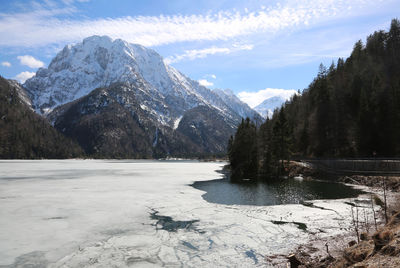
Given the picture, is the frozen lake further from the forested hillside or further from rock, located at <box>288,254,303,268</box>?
the forested hillside

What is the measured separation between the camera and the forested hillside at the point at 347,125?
5750 cm

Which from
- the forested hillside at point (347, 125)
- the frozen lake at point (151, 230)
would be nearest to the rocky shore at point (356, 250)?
the frozen lake at point (151, 230)

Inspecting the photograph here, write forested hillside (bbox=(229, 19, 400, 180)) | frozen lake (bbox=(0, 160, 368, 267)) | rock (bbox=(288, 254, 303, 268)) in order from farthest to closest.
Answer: forested hillside (bbox=(229, 19, 400, 180))
frozen lake (bbox=(0, 160, 368, 267))
rock (bbox=(288, 254, 303, 268))

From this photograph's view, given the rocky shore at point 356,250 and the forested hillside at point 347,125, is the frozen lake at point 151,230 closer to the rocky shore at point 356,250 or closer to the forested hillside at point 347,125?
the rocky shore at point 356,250

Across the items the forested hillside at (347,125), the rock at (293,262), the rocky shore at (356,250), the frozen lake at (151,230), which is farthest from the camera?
the forested hillside at (347,125)

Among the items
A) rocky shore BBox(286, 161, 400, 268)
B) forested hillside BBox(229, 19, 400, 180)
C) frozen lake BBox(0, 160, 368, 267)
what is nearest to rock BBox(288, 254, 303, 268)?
rocky shore BBox(286, 161, 400, 268)

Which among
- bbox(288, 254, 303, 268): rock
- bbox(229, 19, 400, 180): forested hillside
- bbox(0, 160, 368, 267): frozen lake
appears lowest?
bbox(0, 160, 368, 267): frozen lake

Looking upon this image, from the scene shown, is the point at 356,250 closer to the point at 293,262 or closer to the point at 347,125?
the point at 293,262

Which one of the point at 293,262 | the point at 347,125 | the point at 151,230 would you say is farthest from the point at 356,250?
the point at 347,125

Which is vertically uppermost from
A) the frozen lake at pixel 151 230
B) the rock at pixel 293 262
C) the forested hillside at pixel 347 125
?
the forested hillside at pixel 347 125

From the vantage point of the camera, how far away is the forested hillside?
57.5 meters

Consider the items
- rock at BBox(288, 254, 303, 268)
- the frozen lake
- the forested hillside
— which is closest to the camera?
rock at BBox(288, 254, 303, 268)

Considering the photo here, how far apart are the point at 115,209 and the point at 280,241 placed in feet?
50.7

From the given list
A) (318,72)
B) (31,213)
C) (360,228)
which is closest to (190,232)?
(360,228)
